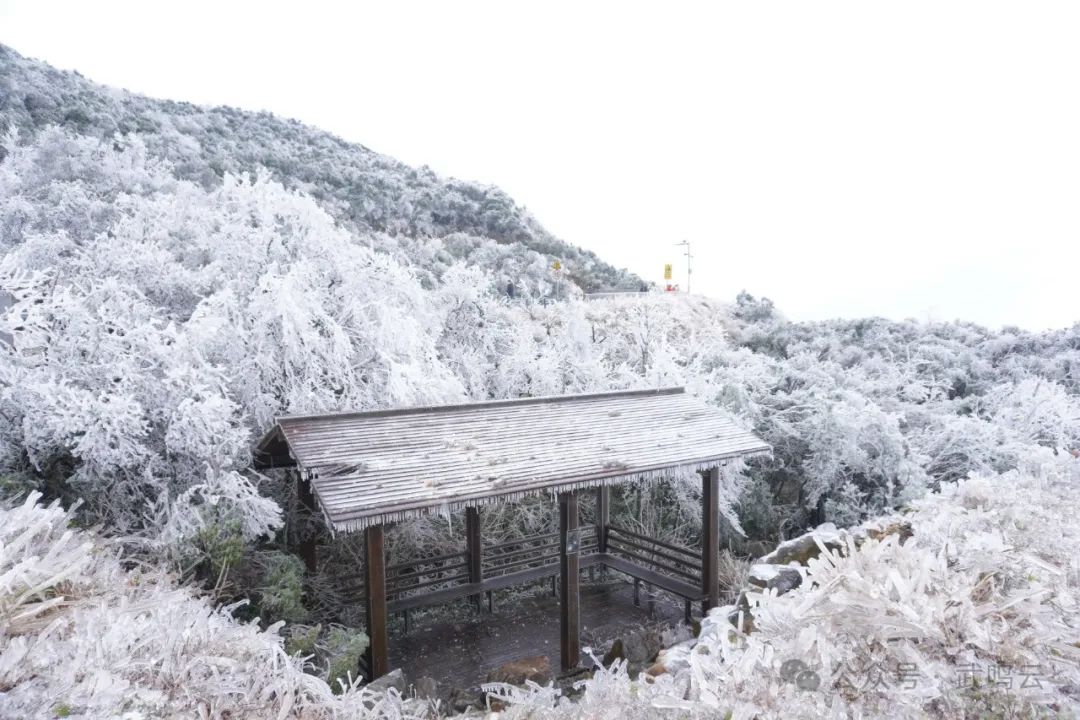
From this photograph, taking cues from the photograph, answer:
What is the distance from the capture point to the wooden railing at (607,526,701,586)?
8586 millimetres

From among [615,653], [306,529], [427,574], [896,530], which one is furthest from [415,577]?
[896,530]

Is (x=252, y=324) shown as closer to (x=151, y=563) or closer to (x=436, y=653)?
(x=151, y=563)

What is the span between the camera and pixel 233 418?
711 centimetres

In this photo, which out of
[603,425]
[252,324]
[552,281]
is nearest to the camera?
[603,425]

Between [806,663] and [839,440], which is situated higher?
[806,663]

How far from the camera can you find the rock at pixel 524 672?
6246mm

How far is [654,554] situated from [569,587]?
293 cm

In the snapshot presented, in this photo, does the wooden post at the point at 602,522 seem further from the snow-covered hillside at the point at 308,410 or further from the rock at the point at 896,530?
the rock at the point at 896,530

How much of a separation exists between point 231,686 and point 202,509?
4.34 metres

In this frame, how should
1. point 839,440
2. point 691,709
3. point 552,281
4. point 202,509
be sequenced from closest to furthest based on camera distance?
point 691,709 → point 202,509 → point 839,440 → point 552,281

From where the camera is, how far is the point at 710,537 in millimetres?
7812

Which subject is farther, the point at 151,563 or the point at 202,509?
the point at 202,509

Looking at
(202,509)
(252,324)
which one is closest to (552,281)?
(252,324)

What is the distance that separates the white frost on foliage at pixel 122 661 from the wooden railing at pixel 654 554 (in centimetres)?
610
